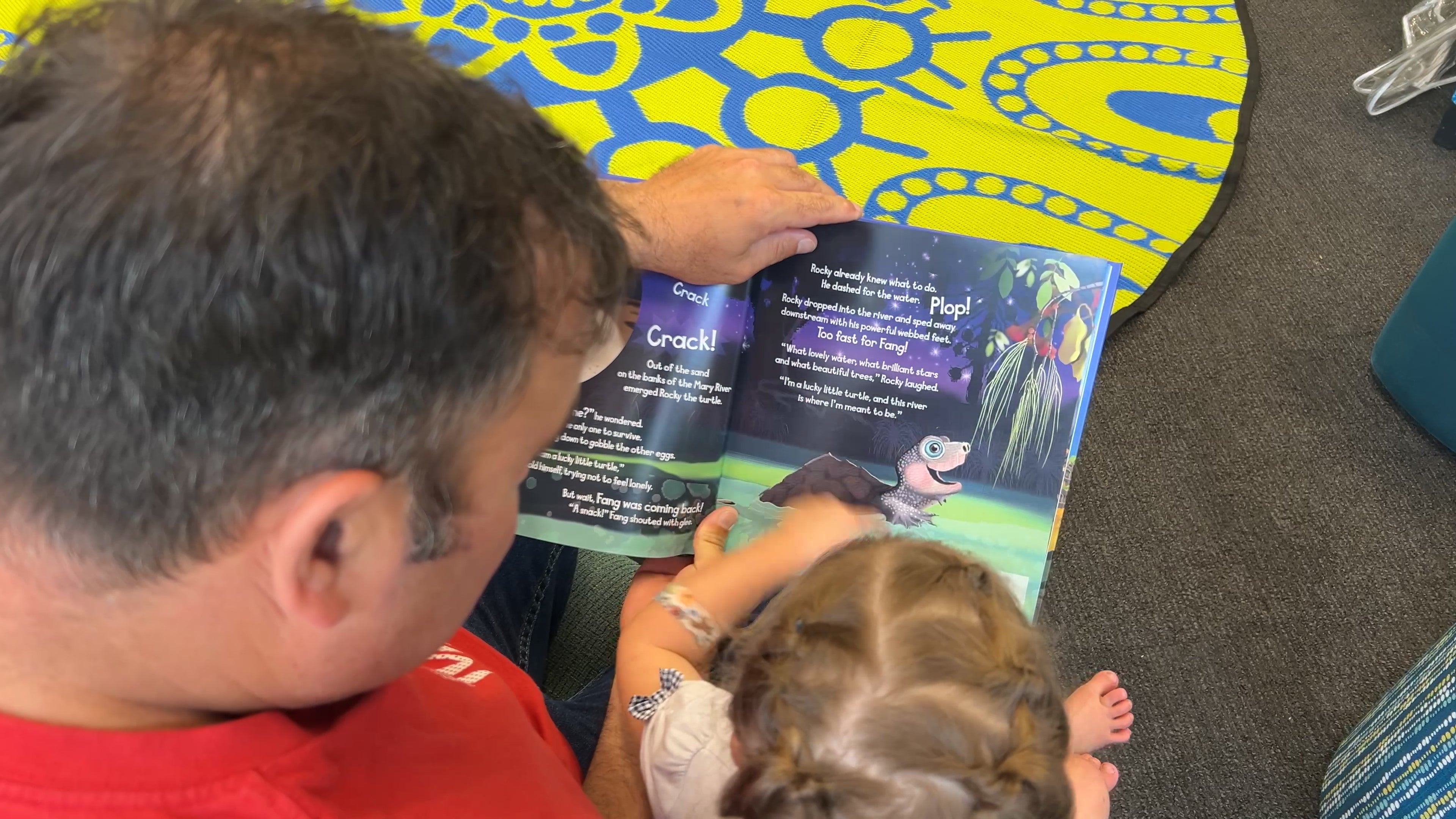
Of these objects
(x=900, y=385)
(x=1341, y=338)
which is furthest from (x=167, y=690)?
(x=1341, y=338)

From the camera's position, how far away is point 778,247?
80 cm

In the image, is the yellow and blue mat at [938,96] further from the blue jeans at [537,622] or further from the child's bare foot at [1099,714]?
the blue jeans at [537,622]

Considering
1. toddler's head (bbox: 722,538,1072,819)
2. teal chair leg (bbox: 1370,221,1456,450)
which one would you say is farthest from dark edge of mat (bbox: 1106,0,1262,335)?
toddler's head (bbox: 722,538,1072,819)

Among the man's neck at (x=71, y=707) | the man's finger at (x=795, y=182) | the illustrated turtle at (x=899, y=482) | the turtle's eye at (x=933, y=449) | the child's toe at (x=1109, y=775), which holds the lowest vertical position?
the child's toe at (x=1109, y=775)

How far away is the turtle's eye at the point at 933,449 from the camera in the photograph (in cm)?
81

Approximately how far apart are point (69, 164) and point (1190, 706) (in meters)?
1.16

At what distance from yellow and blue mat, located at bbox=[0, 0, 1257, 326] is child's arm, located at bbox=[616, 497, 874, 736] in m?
0.79

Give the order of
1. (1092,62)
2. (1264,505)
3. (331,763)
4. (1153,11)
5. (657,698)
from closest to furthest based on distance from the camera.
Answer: (331,763), (657,698), (1264,505), (1092,62), (1153,11)

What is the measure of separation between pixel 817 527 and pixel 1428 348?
39.3 inches

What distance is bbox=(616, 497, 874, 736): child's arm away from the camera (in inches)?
32.7

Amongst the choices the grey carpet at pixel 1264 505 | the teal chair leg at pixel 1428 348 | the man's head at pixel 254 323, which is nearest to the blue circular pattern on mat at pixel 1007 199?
the grey carpet at pixel 1264 505

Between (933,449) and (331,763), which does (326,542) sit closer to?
(331,763)

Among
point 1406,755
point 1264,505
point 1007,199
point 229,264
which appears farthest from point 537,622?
point 1007,199

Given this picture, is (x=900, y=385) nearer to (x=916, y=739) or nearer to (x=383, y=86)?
(x=916, y=739)
